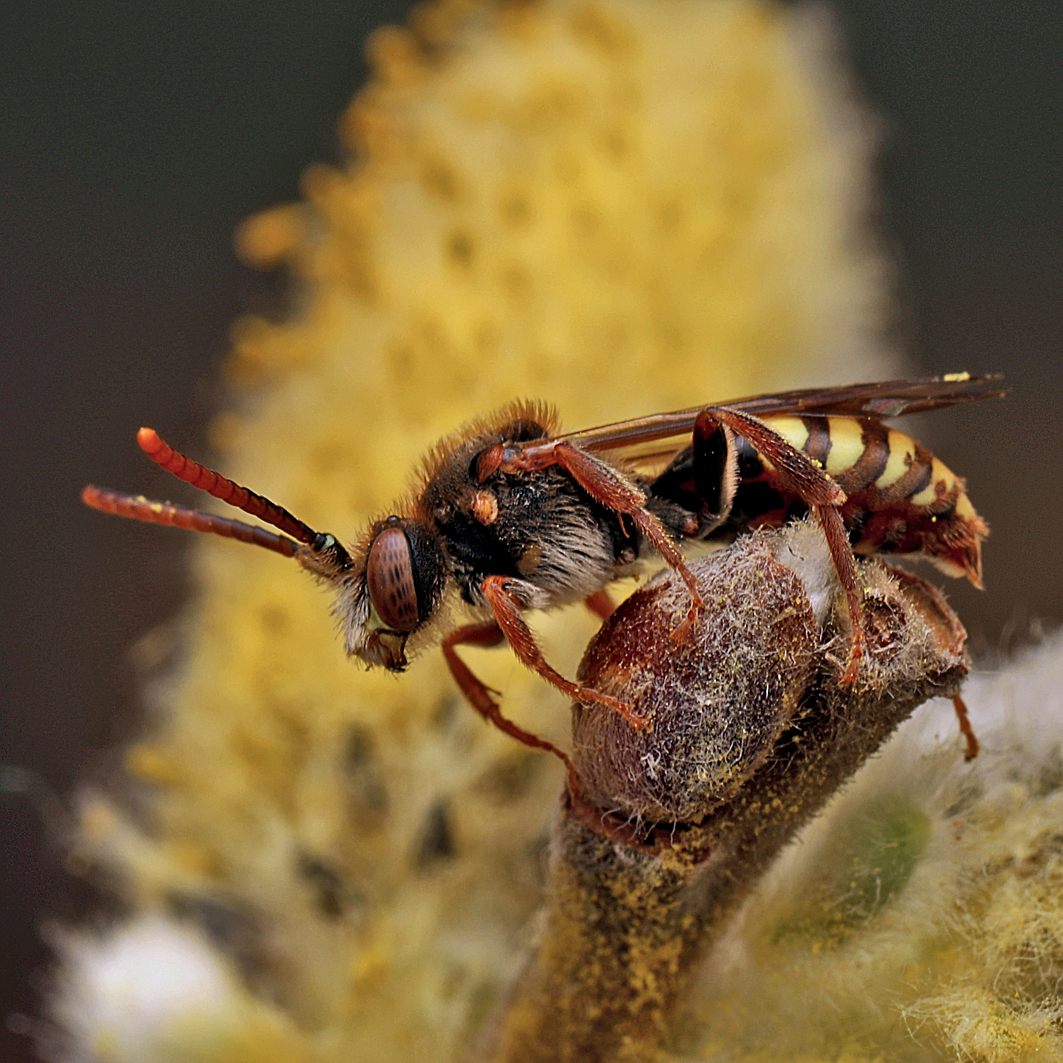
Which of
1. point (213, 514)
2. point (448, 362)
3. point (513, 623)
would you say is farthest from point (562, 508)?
point (448, 362)

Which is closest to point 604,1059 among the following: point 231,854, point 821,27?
point 231,854

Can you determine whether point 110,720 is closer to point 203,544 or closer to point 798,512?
point 203,544

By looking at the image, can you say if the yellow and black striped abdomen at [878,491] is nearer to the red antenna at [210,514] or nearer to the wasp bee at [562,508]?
the wasp bee at [562,508]

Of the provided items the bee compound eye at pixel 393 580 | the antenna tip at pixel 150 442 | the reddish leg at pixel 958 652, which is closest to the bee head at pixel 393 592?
the bee compound eye at pixel 393 580

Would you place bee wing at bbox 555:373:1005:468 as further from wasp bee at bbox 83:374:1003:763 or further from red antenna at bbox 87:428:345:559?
red antenna at bbox 87:428:345:559

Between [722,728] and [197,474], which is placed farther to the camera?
[197,474]

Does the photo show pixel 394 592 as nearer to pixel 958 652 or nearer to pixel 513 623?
pixel 513 623
